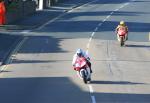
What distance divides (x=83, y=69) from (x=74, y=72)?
124 inches

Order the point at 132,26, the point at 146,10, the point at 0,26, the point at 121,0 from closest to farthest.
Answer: the point at 0,26
the point at 132,26
the point at 146,10
the point at 121,0

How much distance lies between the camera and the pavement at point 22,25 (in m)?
39.2

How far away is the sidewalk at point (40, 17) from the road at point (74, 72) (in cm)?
110

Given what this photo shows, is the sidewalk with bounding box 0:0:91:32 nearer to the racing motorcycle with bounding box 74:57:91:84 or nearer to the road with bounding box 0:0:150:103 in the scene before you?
the road with bounding box 0:0:150:103

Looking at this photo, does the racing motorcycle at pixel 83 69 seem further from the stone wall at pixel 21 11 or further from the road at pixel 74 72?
the stone wall at pixel 21 11

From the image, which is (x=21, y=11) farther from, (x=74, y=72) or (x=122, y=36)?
(x=74, y=72)

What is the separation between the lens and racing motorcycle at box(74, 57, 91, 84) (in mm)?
27062

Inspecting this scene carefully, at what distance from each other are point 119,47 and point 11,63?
9.59 metres

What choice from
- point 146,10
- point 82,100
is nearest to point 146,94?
point 82,100

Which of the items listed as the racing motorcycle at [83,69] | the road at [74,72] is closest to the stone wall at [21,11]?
the road at [74,72]

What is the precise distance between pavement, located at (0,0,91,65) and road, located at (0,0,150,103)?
2.06ft

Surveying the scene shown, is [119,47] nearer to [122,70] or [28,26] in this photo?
[122,70]

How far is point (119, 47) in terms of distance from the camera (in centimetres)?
4116

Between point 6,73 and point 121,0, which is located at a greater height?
point 6,73
